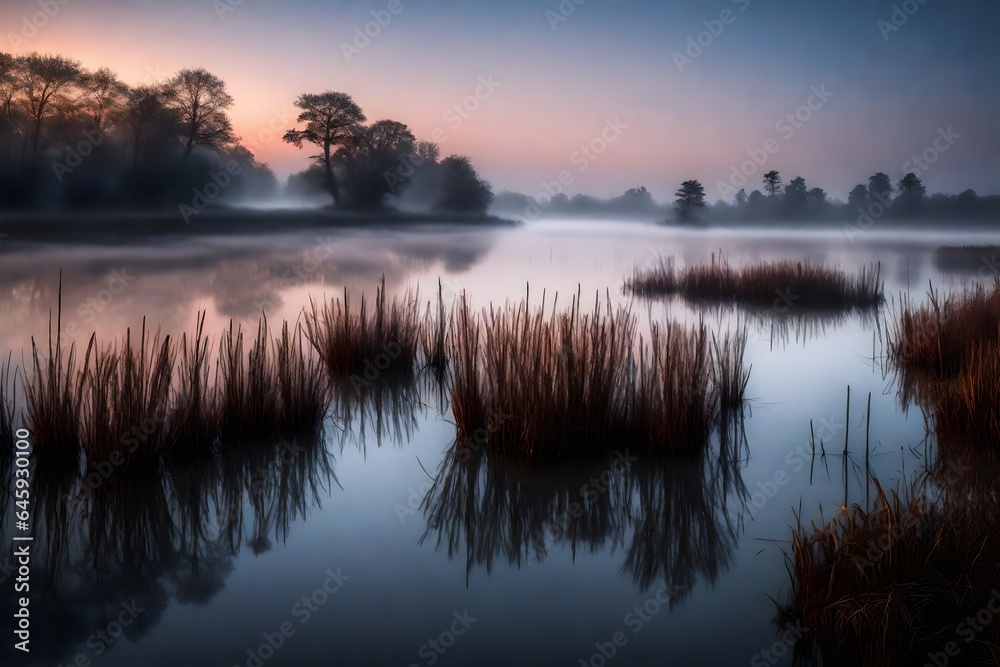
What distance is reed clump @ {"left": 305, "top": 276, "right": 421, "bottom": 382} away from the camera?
5398mm

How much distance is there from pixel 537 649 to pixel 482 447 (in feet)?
5.33

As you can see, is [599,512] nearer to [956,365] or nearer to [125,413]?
[125,413]

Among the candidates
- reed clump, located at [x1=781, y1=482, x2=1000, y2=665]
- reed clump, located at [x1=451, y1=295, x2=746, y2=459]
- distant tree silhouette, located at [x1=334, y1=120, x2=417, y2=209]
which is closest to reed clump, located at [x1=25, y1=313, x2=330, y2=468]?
reed clump, located at [x1=451, y1=295, x2=746, y2=459]

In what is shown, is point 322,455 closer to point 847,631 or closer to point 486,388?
point 486,388

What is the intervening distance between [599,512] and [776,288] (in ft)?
25.8

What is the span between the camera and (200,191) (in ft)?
67.1

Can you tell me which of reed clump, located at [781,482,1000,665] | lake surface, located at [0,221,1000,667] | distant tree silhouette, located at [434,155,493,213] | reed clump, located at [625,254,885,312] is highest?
distant tree silhouette, located at [434,155,493,213]

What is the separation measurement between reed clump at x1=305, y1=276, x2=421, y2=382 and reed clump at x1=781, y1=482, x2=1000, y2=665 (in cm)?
384

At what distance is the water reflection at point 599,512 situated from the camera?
256 centimetres

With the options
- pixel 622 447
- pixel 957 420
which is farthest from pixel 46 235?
pixel 957 420

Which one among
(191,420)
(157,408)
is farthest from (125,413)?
(191,420)

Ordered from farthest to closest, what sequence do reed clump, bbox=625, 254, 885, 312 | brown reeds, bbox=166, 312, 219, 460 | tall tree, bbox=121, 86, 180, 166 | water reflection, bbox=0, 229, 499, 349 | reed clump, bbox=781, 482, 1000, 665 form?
tall tree, bbox=121, 86, 180, 166
reed clump, bbox=625, 254, 885, 312
water reflection, bbox=0, 229, 499, 349
brown reeds, bbox=166, 312, 219, 460
reed clump, bbox=781, 482, 1000, 665

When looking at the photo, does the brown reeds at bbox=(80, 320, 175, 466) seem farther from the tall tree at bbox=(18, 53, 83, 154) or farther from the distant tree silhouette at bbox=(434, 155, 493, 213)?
the distant tree silhouette at bbox=(434, 155, 493, 213)

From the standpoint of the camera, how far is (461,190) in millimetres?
35250
